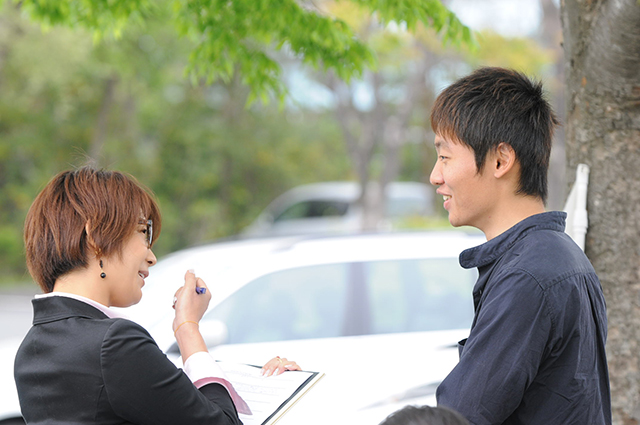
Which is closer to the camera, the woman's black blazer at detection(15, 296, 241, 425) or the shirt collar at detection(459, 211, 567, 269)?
the woman's black blazer at detection(15, 296, 241, 425)

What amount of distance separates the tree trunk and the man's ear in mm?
1171

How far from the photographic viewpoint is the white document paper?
1.65 meters

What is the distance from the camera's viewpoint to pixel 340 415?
2963 millimetres

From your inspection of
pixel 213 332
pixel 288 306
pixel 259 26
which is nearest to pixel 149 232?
pixel 213 332

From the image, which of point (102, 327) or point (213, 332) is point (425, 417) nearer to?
point (102, 327)

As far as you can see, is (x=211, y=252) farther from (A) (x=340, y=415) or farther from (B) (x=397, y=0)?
(B) (x=397, y=0)

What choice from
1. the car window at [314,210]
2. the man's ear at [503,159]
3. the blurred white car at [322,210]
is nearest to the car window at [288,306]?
the man's ear at [503,159]

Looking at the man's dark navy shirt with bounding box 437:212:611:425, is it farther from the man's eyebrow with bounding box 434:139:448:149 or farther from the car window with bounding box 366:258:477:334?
the car window with bounding box 366:258:477:334

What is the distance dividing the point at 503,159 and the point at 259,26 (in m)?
2.42

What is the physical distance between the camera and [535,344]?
1354 mm

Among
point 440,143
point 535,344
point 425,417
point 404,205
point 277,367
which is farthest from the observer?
point 404,205

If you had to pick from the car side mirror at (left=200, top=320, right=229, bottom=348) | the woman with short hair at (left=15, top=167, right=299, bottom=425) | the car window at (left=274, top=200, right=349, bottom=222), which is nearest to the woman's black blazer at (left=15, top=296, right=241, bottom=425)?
the woman with short hair at (left=15, top=167, right=299, bottom=425)

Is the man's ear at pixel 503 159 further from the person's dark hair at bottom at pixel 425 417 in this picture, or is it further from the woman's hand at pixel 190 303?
the woman's hand at pixel 190 303

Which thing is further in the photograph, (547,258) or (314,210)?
(314,210)
